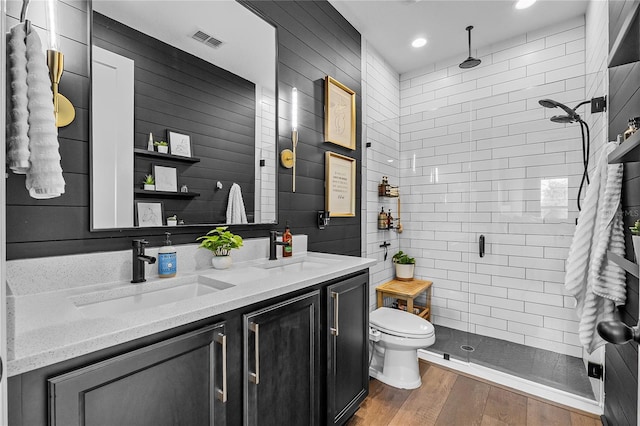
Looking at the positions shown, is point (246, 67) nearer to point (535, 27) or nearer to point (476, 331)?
point (535, 27)

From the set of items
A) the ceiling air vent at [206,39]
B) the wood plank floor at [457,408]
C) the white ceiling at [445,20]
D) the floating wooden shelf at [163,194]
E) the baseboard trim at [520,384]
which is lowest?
the wood plank floor at [457,408]

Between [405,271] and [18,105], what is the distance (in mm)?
3096

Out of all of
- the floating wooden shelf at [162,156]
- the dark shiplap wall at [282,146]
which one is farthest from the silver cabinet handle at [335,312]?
the floating wooden shelf at [162,156]

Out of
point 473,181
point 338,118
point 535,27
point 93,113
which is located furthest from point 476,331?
point 93,113

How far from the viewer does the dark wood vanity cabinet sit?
0.74 metres

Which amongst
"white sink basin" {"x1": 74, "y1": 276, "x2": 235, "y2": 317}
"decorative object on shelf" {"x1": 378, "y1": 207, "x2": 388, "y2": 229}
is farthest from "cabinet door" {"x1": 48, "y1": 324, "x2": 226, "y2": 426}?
"decorative object on shelf" {"x1": 378, "y1": 207, "x2": 388, "y2": 229}

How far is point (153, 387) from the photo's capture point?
0.89 meters

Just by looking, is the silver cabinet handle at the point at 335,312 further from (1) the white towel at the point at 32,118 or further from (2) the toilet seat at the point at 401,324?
(1) the white towel at the point at 32,118

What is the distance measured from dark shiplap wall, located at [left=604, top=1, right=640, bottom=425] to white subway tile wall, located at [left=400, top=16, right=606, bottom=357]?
81 centimetres

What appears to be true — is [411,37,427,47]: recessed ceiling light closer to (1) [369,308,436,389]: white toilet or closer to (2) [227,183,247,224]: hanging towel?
(2) [227,183,247,224]: hanging towel

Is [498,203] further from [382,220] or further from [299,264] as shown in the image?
[299,264]

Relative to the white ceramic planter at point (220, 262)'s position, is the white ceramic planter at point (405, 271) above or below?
below

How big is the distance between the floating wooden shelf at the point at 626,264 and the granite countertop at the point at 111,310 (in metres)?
1.10

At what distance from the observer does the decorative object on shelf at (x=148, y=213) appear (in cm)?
138
